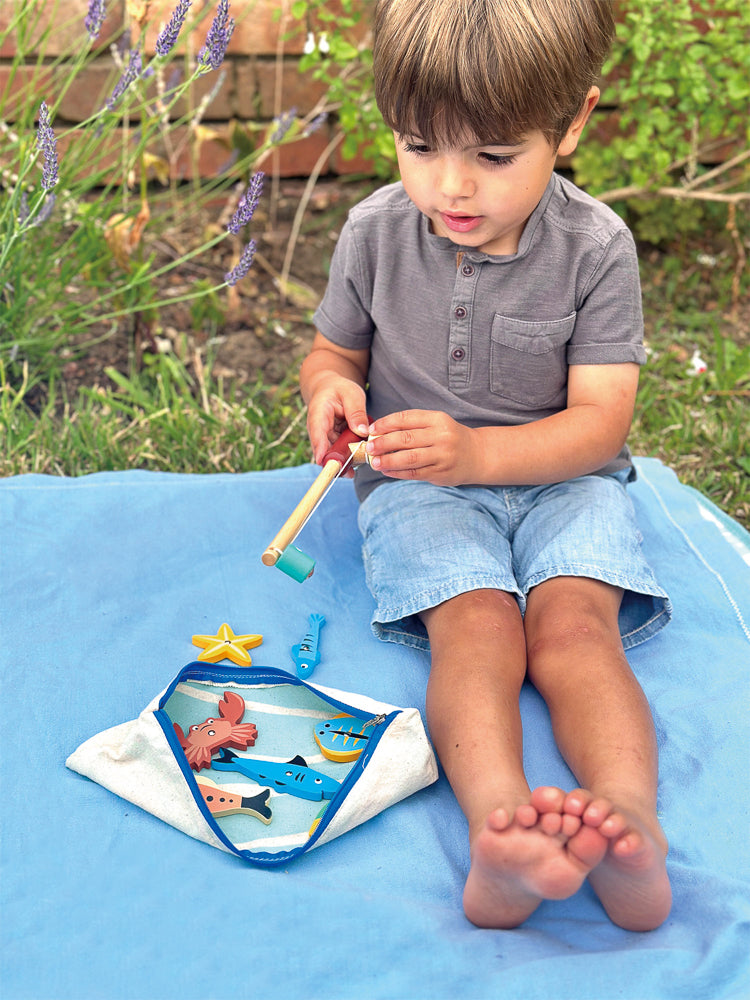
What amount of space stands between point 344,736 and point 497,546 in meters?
0.33

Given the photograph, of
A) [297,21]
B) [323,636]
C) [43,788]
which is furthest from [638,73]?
[43,788]

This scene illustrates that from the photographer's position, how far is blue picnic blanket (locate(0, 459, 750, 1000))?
3.08ft

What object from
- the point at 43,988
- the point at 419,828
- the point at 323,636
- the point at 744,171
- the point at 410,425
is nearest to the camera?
the point at 43,988

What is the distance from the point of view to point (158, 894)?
1.01 m

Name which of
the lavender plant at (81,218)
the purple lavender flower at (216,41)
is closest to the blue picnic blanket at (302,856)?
the lavender plant at (81,218)

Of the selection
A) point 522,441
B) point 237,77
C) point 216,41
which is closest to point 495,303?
point 522,441

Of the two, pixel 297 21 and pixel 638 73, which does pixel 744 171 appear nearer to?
pixel 638 73

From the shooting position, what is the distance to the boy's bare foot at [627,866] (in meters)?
0.91

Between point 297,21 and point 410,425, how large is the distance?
1.57m

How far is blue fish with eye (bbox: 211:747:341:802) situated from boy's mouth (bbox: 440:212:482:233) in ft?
2.20

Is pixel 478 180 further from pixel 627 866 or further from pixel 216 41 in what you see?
pixel 627 866

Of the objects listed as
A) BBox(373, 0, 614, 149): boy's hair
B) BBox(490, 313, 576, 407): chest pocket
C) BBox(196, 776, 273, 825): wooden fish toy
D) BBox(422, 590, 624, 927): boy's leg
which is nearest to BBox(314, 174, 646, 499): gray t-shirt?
BBox(490, 313, 576, 407): chest pocket

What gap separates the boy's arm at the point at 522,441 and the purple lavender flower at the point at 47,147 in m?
0.59

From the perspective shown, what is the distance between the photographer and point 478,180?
121 centimetres
